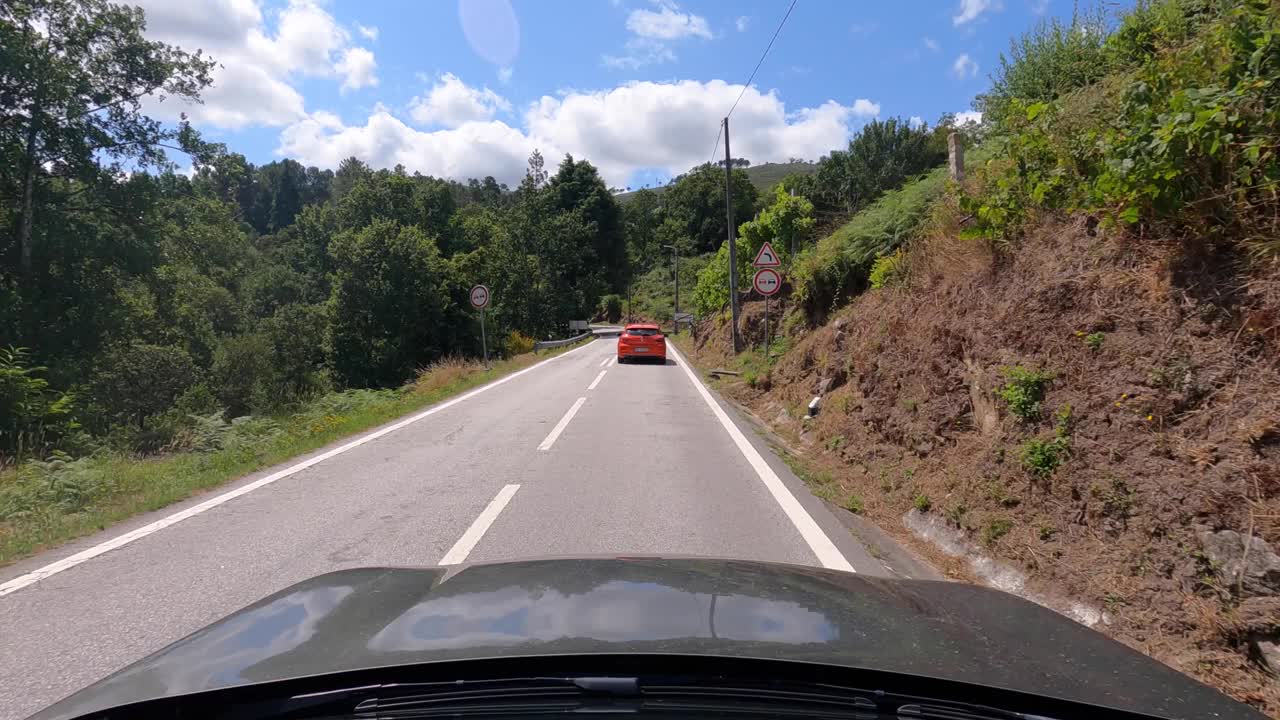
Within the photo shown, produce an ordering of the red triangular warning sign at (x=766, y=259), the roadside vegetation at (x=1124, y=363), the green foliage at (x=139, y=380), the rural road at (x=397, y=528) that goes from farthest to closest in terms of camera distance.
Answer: the green foliage at (x=139, y=380) < the red triangular warning sign at (x=766, y=259) < the rural road at (x=397, y=528) < the roadside vegetation at (x=1124, y=363)

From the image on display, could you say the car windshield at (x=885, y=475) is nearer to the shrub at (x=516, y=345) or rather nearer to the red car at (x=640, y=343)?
the red car at (x=640, y=343)

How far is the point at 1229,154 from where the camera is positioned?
4648 millimetres

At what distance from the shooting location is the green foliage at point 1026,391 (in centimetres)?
570

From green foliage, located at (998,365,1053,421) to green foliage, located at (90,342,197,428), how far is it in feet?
84.0

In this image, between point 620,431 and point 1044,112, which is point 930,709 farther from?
point 620,431

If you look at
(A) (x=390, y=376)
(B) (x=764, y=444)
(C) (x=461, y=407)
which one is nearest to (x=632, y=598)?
(B) (x=764, y=444)

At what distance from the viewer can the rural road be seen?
391 centimetres

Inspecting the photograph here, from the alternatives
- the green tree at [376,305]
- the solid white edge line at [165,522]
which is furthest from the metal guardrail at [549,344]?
the solid white edge line at [165,522]

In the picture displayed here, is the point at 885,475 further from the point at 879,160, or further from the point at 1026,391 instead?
the point at 879,160

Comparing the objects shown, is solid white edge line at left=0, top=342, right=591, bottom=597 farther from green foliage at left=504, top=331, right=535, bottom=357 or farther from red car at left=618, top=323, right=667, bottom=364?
green foliage at left=504, top=331, right=535, bottom=357

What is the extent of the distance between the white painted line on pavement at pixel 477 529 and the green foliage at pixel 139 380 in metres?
21.6

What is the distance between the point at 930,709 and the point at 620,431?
9369 mm

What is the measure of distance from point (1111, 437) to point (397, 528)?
541cm

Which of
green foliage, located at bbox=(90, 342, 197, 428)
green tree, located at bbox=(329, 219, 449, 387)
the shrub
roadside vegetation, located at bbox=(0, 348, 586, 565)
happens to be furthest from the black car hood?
green tree, located at bbox=(329, 219, 449, 387)
